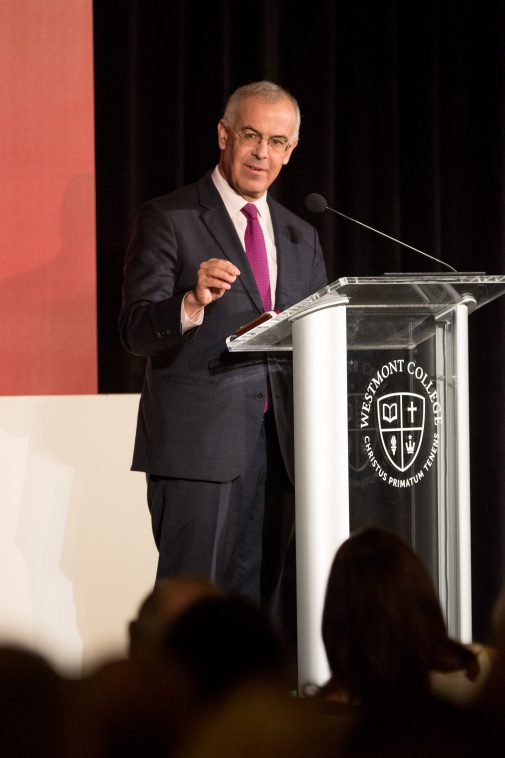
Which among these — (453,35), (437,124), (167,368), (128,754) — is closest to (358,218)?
(437,124)

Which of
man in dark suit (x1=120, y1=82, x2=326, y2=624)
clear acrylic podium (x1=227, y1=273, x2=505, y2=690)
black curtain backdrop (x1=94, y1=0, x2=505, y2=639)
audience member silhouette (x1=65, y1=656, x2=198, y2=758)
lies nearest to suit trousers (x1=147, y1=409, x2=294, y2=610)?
man in dark suit (x1=120, y1=82, x2=326, y2=624)

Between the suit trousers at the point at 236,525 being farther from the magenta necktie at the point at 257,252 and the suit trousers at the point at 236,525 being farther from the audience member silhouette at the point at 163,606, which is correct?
the audience member silhouette at the point at 163,606

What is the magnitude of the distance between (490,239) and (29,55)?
1.93 meters

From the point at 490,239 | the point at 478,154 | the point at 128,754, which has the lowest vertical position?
the point at 128,754

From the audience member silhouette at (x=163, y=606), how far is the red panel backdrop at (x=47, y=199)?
2.29 metres

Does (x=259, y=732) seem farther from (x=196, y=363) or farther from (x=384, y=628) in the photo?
(x=196, y=363)

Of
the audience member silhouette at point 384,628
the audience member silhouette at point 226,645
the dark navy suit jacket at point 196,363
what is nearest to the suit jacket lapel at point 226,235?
the dark navy suit jacket at point 196,363

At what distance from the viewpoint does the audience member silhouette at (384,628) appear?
41.3 inches

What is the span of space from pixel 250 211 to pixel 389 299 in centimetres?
68

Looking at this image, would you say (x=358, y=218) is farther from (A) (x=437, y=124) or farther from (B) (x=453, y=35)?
(B) (x=453, y=35)

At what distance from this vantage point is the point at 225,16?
360 cm

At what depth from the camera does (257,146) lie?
8.91ft

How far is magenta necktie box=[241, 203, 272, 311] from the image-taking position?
2.62 meters

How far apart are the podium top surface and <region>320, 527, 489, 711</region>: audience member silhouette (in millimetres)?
900
